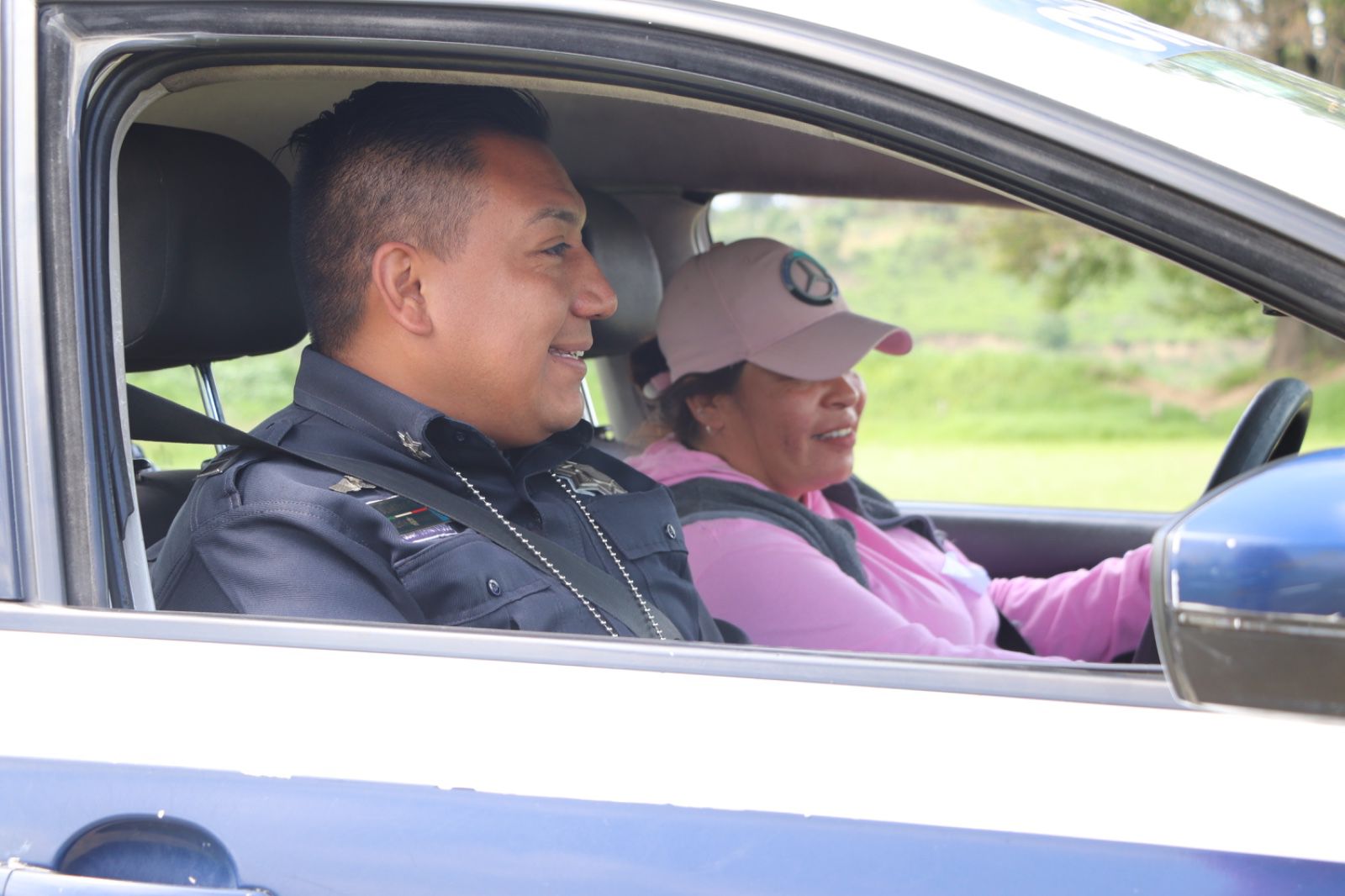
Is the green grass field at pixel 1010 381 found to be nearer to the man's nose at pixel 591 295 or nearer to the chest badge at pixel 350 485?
the man's nose at pixel 591 295

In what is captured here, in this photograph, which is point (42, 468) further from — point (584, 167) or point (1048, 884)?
point (584, 167)

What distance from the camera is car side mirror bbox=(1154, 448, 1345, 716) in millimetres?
952

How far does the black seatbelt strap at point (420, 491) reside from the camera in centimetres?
162

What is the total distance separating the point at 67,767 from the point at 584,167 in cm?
200

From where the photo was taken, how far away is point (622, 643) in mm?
1229

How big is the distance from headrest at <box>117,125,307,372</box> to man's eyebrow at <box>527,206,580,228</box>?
1.21 feet

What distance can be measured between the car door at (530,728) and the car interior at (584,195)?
0.11 m

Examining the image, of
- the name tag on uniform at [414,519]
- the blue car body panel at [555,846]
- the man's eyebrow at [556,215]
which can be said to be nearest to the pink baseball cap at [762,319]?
the man's eyebrow at [556,215]

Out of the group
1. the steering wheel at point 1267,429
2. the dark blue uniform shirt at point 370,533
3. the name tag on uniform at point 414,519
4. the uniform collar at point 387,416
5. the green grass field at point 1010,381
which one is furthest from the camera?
the green grass field at point 1010,381

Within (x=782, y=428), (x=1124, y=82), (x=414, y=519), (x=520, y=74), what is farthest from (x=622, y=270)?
(x=1124, y=82)

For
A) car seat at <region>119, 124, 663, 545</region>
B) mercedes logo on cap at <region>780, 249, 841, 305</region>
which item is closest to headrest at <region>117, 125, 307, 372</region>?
car seat at <region>119, 124, 663, 545</region>

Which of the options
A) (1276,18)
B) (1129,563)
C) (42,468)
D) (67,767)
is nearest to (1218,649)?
(67,767)

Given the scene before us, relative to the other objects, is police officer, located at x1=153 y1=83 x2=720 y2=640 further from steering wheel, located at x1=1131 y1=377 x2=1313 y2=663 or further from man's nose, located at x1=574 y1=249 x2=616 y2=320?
steering wheel, located at x1=1131 y1=377 x2=1313 y2=663

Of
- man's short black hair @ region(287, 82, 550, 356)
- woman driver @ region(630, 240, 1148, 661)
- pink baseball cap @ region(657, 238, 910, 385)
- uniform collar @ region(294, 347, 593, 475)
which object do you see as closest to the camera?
uniform collar @ region(294, 347, 593, 475)
